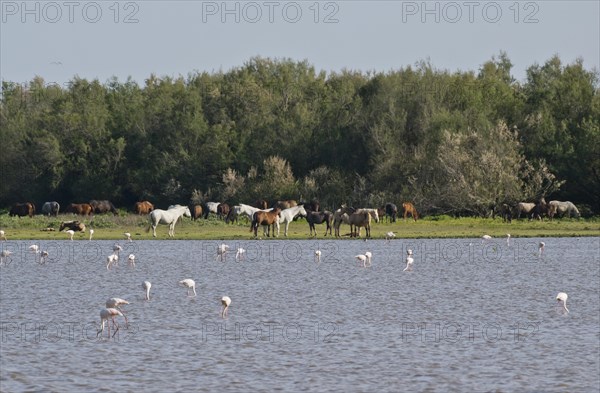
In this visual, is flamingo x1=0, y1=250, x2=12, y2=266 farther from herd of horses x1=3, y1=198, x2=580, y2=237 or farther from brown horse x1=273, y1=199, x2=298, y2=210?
brown horse x1=273, y1=199, x2=298, y2=210

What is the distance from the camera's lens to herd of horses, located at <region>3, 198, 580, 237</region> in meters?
56.9

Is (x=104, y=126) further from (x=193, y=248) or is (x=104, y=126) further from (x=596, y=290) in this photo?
(x=596, y=290)

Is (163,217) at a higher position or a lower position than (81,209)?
lower

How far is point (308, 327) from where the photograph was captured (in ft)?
79.6

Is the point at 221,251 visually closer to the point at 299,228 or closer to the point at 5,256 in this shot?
the point at 5,256

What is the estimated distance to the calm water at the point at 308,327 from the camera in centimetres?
1823

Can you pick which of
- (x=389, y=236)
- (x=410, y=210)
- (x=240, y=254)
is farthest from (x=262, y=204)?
(x=240, y=254)

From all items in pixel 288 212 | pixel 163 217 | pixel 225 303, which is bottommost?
pixel 225 303

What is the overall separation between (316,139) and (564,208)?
2088 cm

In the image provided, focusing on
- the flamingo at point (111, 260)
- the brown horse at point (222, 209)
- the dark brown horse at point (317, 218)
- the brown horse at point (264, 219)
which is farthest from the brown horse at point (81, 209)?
the flamingo at point (111, 260)

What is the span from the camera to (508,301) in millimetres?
29812

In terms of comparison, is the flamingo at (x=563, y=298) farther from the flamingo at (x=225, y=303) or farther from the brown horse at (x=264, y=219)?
Answer: the brown horse at (x=264, y=219)

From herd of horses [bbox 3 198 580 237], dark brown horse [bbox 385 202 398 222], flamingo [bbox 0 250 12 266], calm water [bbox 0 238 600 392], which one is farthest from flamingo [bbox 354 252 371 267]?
dark brown horse [bbox 385 202 398 222]

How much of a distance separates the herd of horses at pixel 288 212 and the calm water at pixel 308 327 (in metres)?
12.4
